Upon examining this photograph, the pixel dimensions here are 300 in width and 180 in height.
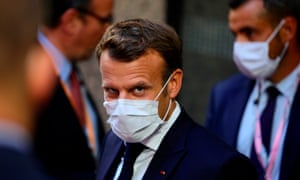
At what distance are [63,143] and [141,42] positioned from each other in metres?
0.68

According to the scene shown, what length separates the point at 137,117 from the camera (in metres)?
3.49

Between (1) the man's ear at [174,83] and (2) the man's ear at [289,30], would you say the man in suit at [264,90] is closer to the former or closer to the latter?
(2) the man's ear at [289,30]

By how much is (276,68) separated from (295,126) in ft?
1.45

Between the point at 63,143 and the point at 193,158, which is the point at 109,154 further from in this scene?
the point at 193,158

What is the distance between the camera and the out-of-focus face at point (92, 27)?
4500 millimetres

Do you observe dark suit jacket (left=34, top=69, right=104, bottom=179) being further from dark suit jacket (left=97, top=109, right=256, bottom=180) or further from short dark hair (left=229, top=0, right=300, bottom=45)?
short dark hair (left=229, top=0, right=300, bottom=45)

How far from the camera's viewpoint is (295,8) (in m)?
4.89

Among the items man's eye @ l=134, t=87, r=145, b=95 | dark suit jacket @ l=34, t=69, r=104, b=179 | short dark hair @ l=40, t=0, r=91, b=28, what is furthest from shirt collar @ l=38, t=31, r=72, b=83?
man's eye @ l=134, t=87, r=145, b=95

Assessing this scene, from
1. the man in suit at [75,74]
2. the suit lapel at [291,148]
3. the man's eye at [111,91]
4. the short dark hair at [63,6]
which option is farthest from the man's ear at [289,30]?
the man's eye at [111,91]

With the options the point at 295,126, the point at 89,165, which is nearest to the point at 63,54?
the point at 89,165

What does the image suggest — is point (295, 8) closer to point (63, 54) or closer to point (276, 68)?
point (276, 68)

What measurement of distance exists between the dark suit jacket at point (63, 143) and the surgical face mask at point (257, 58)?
1.25m

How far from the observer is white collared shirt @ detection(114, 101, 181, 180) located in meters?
3.39

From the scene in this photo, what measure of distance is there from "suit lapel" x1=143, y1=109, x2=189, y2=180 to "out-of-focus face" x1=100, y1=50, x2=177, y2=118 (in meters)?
0.11
